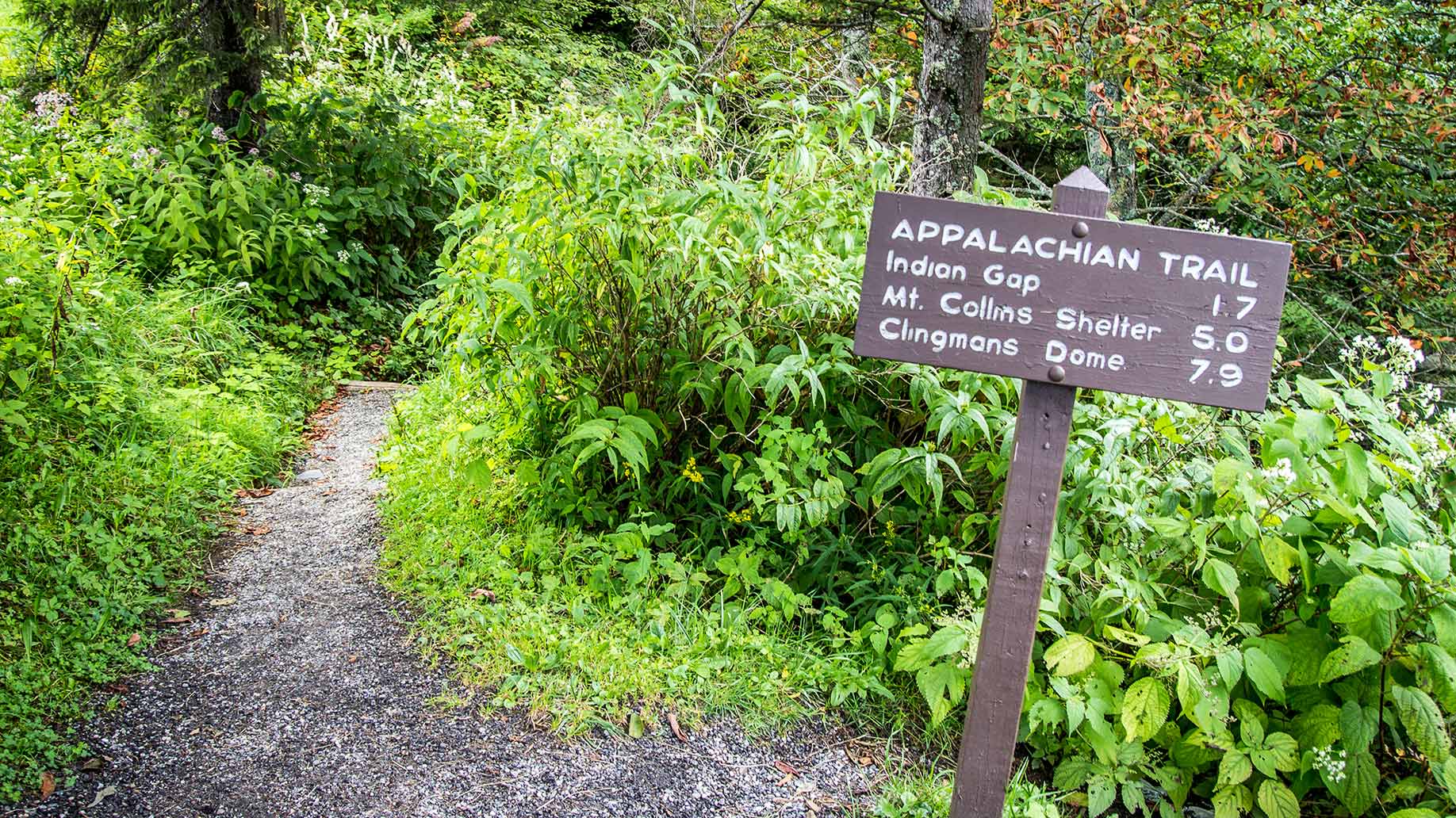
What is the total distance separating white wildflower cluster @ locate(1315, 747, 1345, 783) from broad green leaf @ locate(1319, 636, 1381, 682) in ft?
0.68

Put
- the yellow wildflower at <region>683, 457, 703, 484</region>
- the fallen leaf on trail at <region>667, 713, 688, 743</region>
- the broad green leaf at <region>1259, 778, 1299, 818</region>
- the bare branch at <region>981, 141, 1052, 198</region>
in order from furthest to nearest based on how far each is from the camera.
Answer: the bare branch at <region>981, 141, 1052, 198</region>
the yellow wildflower at <region>683, 457, 703, 484</region>
the fallen leaf on trail at <region>667, 713, 688, 743</region>
the broad green leaf at <region>1259, 778, 1299, 818</region>

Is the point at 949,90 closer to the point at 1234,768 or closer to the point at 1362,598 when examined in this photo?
the point at 1362,598

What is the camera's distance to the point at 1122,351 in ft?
7.31

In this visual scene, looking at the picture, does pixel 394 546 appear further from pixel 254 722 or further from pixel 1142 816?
pixel 1142 816

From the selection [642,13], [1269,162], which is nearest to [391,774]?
[1269,162]

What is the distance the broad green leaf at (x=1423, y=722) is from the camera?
2.45 meters

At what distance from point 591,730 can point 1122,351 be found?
6.20 ft

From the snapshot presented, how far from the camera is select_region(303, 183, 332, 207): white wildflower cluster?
632 centimetres

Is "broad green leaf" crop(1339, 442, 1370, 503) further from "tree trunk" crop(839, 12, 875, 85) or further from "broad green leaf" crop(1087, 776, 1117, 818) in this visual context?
"tree trunk" crop(839, 12, 875, 85)

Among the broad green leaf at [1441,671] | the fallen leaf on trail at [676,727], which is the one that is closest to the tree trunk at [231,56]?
the fallen leaf on trail at [676,727]

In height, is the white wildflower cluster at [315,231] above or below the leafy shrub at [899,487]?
above

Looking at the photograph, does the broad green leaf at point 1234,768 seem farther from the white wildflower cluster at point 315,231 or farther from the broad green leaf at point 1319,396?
the white wildflower cluster at point 315,231

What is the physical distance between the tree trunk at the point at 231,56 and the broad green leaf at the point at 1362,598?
689 centimetres

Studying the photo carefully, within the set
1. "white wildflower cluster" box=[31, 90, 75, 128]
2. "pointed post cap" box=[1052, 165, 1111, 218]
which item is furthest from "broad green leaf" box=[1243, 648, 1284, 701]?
"white wildflower cluster" box=[31, 90, 75, 128]
